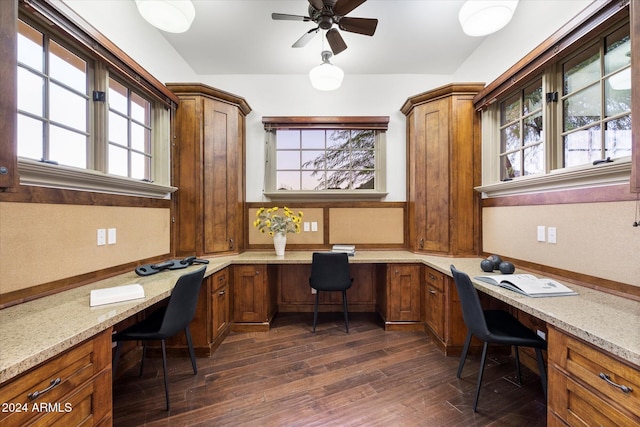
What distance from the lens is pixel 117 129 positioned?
7.41ft

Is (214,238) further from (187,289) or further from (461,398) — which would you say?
(461,398)

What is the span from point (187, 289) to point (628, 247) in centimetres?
273

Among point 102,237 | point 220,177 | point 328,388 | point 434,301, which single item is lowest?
point 328,388

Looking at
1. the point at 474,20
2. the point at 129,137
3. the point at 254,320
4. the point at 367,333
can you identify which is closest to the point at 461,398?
the point at 367,333

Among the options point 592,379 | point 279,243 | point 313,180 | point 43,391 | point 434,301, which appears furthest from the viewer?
point 313,180

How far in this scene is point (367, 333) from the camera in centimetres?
282

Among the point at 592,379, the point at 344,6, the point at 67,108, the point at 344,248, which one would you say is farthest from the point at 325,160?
the point at 592,379

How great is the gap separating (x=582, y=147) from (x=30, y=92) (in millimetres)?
3668

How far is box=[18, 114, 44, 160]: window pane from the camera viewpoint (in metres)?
1.53

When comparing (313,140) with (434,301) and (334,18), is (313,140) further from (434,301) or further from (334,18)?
(434,301)

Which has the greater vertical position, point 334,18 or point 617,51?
point 334,18

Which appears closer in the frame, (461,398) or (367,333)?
(461,398)

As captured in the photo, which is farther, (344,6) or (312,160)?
(312,160)

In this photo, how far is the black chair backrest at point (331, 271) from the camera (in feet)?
9.09
